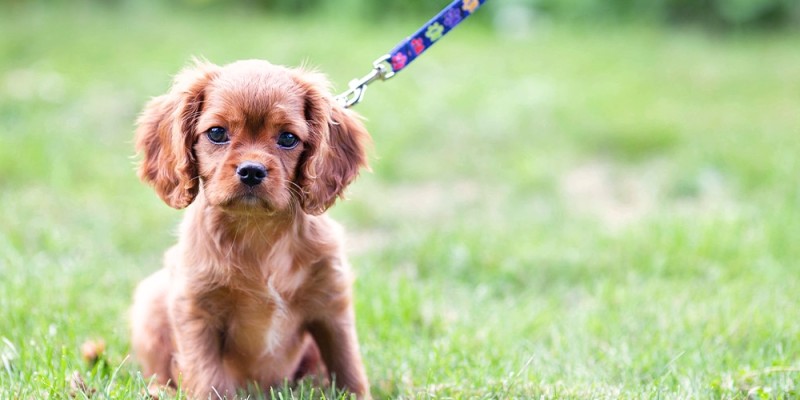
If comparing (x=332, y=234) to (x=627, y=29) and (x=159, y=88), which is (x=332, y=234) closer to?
(x=159, y=88)

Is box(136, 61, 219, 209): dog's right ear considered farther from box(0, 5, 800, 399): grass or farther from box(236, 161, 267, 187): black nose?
box(0, 5, 800, 399): grass

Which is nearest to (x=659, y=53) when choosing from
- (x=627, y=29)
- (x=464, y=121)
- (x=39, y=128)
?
(x=627, y=29)

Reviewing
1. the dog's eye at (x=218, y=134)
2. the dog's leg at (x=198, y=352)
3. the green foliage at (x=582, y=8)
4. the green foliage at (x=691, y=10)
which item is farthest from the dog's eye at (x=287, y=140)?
the green foliage at (x=691, y=10)

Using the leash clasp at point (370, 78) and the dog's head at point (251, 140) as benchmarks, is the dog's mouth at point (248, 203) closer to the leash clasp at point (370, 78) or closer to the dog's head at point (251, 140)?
the dog's head at point (251, 140)

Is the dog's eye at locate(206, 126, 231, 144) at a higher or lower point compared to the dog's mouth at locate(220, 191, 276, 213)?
higher

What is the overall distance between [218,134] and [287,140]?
0.22 metres

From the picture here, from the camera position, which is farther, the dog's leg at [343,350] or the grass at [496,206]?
the grass at [496,206]

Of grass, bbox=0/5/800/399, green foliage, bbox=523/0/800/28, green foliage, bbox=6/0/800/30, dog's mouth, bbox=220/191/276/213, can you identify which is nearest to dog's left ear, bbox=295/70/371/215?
dog's mouth, bbox=220/191/276/213

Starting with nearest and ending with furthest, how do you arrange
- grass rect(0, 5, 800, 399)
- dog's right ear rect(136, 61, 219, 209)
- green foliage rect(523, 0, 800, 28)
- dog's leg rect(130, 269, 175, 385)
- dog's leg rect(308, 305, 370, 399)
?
dog's right ear rect(136, 61, 219, 209) < dog's leg rect(308, 305, 370, 399) < dog's leg rect(130, 269, 175, 385) < grass rect(0, 5, 800, 399) < green foliage rect(523, 0, 800, 28)

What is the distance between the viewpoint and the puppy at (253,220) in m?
3.04

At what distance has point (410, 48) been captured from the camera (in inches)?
143

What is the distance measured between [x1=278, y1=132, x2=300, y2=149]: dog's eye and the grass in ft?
2.70

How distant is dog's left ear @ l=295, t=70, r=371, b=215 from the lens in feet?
10.3

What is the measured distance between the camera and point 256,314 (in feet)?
10.6
